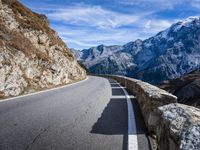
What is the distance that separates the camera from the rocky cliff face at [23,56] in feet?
70.6

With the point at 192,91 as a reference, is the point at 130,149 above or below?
above

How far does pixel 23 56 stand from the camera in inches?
1048

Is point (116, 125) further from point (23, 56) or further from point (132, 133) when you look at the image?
point (23, 56)

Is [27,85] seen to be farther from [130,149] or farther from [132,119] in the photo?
[130,149]

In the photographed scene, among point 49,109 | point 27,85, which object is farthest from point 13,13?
point 49,109

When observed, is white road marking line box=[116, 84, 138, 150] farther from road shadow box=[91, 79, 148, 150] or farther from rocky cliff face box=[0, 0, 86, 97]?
rocky cliff face box=[0, 0, 86, 97]

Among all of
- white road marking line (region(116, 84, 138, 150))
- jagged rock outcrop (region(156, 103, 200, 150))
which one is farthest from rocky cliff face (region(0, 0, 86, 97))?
jagged rock outcrop (region(156, 103, 200, 150))

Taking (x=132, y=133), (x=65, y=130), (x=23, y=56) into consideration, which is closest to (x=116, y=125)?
(x=132, y=133)

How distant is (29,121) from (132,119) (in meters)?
3.50

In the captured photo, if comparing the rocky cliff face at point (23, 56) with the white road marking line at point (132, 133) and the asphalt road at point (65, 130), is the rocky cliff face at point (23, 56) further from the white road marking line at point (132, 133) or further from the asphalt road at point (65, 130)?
the white road marking line at point (132, 133)

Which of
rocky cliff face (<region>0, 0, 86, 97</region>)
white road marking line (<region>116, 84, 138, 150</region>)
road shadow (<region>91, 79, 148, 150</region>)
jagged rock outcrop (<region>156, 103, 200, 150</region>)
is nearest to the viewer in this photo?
jagged rock outcrop (<region>156, 103, 200, 150</region>)

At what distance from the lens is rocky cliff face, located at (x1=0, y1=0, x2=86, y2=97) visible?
2153cm

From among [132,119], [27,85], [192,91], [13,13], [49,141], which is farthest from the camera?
[192,91]

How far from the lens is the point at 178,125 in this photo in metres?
4.48
